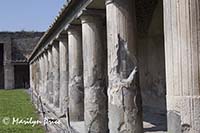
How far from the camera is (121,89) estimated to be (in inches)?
206

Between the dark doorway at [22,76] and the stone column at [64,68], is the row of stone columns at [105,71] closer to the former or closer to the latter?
the stone column at [64,68]

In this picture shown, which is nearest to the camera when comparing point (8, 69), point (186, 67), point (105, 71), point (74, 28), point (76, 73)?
point (186, 67)

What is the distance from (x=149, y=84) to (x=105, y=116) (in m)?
4.50

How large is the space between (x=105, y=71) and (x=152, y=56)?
3558 millimetres

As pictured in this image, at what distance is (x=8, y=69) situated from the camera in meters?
36.1

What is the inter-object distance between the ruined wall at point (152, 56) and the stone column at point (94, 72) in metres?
3.31

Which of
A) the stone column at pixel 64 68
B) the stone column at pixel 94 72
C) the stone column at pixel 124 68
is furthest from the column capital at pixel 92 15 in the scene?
the stone column at pixel 64 68

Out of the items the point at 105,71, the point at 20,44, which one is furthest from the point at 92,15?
the point at 20,44

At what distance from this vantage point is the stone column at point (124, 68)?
5.12 m

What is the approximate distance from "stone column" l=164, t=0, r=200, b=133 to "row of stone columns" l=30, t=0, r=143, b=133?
1774mm

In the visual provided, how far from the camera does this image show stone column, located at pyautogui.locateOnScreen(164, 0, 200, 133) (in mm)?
3283

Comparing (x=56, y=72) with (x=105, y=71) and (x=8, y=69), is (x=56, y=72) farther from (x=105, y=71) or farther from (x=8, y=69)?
(x=8, y=69)

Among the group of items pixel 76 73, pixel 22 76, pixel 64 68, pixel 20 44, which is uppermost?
pixel 20 44

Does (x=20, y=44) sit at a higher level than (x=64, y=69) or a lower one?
higher
